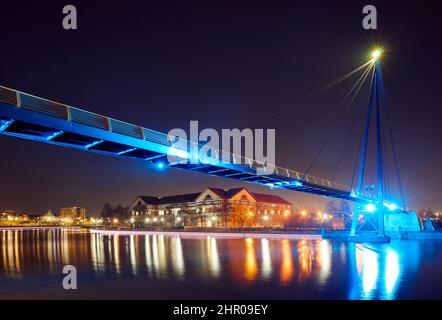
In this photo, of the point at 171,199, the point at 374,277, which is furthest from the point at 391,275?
the point at 171,199

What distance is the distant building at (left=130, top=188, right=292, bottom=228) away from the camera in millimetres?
122000

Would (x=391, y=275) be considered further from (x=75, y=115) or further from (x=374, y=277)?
(x=75, y=115)

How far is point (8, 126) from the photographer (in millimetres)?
18359

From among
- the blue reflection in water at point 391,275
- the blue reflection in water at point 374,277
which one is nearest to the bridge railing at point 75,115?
the blue reflection in water at point 374,277

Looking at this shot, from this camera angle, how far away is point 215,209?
124812 millimetres

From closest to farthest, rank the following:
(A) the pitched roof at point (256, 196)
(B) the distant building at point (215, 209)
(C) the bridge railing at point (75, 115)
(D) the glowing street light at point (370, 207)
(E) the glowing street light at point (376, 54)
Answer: (C) the bridge railing at point (75, 115) < (E) the glowing street light at point (376, 54) < (D) the glowing street light at point (370, 207) < (B) the distant building at point (215, 209) < (A) the pitched roof at point (256, 196)

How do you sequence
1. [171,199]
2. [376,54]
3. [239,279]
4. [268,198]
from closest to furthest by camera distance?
[239,279] < [376,54] < [268,198] < [171,199]

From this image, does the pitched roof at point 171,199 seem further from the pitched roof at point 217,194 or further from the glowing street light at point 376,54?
the glowing street light at point 376,54

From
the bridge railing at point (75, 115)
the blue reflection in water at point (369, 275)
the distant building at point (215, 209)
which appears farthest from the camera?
the distant building at point (215, 209)

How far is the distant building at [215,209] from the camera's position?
122 m

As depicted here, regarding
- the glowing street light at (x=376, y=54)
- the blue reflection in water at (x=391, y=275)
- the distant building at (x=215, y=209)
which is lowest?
the distant building at (x=215, y=209)
